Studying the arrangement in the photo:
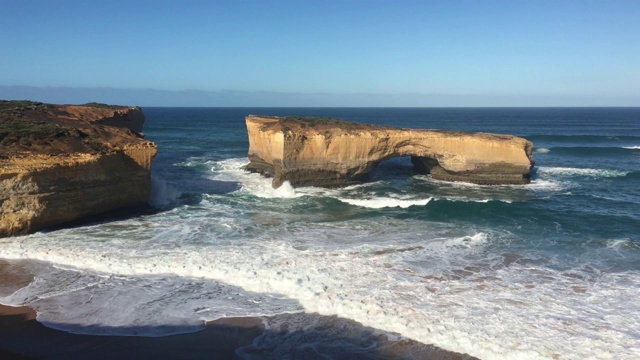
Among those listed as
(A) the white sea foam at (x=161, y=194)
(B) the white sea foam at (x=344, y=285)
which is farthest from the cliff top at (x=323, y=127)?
(B) the white sea foam at (x=344, y=285)

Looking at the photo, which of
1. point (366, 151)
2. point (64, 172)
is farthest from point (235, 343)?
point (366, 151)

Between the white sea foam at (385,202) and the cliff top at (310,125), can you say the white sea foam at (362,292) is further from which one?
the cliff top at (310,125)

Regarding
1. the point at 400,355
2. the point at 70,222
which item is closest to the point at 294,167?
the point at 70,222

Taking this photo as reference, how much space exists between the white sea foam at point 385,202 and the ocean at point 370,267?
0.13 meters

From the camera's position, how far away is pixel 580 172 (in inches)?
1151

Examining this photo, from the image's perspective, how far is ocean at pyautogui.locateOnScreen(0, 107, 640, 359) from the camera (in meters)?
10.0

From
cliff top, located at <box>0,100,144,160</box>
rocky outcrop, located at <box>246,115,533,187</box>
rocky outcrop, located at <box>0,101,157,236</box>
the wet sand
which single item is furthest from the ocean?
cliff top, located at <box>0,100,144,160</box>

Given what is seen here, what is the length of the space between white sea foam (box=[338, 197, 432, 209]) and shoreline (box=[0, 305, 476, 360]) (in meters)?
10.7

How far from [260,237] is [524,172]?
15.9m

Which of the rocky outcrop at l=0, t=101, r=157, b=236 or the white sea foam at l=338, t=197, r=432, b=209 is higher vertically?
the rocky outcrop at l=0, t=101, r=157, b=236

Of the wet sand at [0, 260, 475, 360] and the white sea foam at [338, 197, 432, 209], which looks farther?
the white sea foam at [338, 197, 432, 209]

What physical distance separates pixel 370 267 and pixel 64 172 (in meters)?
10.6

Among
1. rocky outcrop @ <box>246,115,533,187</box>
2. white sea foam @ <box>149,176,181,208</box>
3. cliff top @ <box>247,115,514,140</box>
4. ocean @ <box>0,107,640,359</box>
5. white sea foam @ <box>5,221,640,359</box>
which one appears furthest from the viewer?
cliff top @ <box>247,115,514,140</box>

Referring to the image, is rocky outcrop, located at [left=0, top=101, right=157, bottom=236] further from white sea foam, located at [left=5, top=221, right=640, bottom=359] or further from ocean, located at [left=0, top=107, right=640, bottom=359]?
white sea foam, located at [left=5, top=221, right=640, bottom=359]
